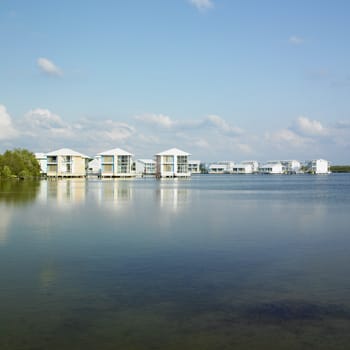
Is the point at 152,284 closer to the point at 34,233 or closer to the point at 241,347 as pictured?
the point at 241,347

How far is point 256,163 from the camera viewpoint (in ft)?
566

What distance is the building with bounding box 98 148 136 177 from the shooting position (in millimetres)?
82500

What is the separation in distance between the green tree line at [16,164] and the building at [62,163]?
8.06 metres


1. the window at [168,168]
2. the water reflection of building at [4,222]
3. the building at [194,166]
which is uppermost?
the building at [194,166]

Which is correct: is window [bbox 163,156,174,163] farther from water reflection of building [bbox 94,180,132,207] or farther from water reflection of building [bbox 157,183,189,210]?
water reflection of building [bbox 157,183,189,210]

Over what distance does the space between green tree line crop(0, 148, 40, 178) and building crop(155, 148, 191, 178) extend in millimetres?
24967

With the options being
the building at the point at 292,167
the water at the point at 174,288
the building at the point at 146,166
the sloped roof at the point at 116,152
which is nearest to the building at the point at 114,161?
the sloped roof at the point at 116,152

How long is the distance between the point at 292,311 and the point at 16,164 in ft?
211

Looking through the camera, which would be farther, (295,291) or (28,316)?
(295,291)

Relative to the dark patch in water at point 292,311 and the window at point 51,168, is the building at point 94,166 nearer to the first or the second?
the window at point 51,168

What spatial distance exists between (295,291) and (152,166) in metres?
109

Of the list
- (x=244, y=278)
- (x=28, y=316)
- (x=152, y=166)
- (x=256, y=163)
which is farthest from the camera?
(x=256, y=163)

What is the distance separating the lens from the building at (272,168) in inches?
6358

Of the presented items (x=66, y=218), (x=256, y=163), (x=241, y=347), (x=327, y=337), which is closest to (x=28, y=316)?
(x=241, y=347)
